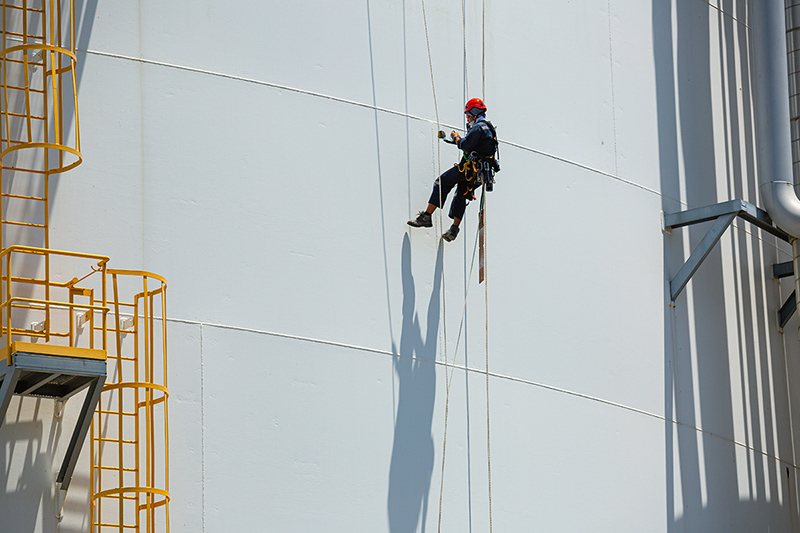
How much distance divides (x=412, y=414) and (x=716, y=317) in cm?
586

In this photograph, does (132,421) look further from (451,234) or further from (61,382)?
(451,234)

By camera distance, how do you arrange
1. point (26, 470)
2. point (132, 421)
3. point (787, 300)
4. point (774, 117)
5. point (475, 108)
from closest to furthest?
1. point (26, 470)
2. point (132, 421)
3. point (475, 108)
4. point (774, 117)
5. point (787, 300)

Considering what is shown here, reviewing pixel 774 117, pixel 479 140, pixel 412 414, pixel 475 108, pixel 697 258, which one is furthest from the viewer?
pixel 774 117

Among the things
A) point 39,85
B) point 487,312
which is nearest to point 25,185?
point 39,85

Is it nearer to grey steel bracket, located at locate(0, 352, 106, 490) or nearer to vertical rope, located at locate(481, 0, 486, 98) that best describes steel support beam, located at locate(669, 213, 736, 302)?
vertical rope, located at locate(481, 0, 486, 98)

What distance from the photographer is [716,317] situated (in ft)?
52.4

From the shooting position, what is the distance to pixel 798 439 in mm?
17016

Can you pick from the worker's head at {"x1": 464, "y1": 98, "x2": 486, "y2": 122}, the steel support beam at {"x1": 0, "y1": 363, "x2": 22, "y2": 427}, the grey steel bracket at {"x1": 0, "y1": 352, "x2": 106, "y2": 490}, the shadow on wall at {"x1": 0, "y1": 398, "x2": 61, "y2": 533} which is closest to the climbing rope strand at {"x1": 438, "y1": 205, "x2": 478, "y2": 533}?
the worker's head at {"x1": 464, "y1": 98, "x2": 486, "y2": 122}

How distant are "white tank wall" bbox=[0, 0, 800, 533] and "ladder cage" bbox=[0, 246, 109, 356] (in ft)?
1.26

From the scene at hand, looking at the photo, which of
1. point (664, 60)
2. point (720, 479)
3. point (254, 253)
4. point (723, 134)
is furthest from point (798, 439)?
point (254, 253)

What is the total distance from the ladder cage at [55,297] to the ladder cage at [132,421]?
0.21m

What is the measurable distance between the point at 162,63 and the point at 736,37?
9739 mm

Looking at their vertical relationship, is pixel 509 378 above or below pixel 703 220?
below

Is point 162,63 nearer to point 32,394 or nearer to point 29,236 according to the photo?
point 29,236
